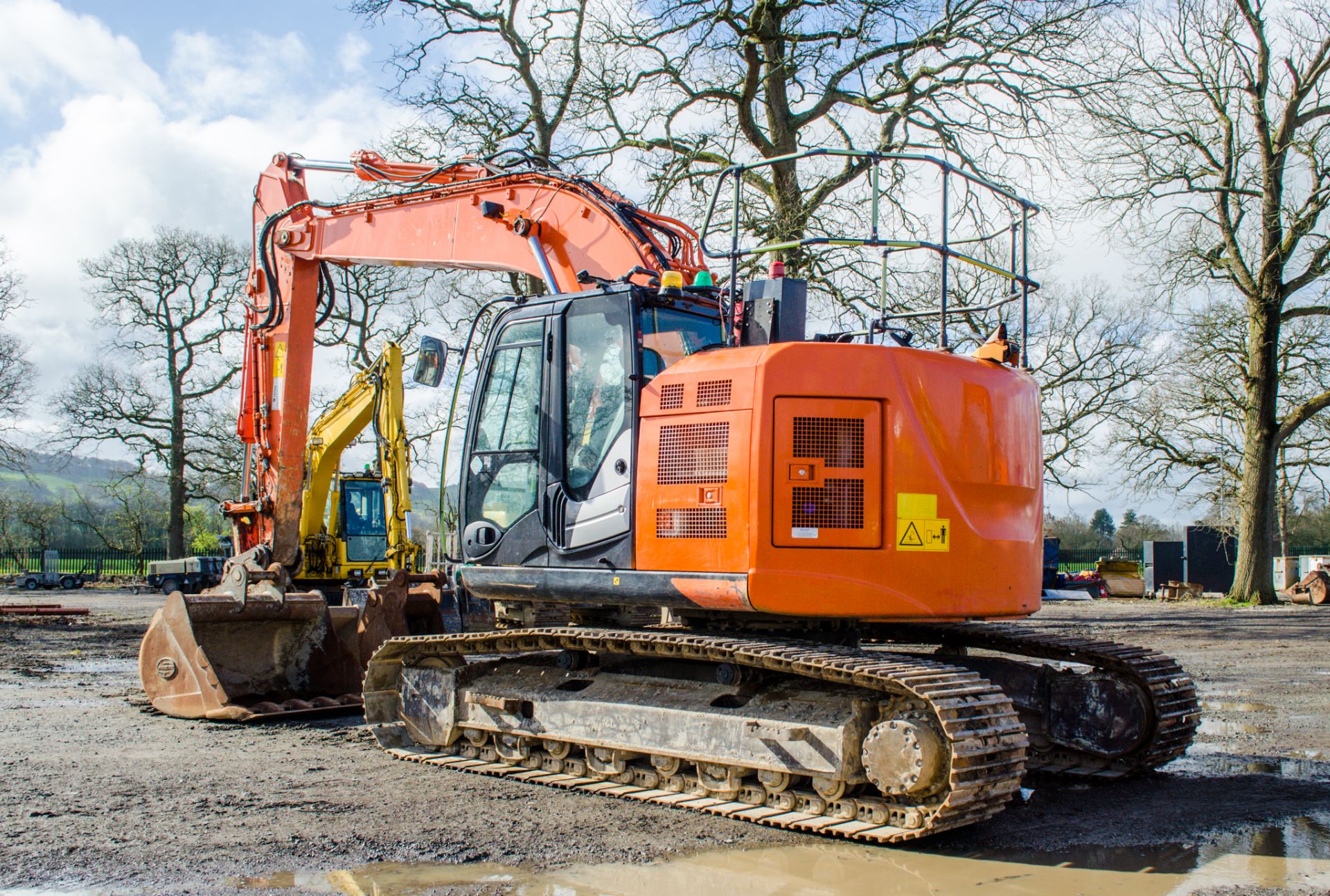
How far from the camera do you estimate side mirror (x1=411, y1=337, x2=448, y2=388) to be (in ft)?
22.4

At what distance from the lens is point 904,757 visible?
500 centimetres

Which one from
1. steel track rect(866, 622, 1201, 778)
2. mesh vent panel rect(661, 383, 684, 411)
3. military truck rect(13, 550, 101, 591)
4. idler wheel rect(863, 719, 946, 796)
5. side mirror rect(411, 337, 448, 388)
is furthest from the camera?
military truck rect(13, 550, 101, 591)

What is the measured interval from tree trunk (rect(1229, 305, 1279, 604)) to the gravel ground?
703 inches

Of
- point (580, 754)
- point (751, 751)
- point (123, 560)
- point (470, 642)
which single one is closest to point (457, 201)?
point (470, 642)

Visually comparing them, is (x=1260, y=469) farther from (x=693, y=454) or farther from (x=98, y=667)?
(x=693, y=454)

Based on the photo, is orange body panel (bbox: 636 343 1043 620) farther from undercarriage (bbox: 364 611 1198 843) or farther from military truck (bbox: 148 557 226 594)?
military truck (bbox: 148 557 226 594)

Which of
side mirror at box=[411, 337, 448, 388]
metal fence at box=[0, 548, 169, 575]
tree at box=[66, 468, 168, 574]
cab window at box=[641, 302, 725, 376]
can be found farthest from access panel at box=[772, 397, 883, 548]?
metal fence at box=[0, 548, 169, 575]

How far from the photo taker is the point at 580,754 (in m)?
6.59

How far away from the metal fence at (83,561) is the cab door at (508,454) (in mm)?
37982

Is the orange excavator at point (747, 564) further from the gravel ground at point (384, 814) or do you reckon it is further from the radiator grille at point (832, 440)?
the gravel ground at point (384, 814)

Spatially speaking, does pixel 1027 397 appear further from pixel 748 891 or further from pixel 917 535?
pixel 748 891

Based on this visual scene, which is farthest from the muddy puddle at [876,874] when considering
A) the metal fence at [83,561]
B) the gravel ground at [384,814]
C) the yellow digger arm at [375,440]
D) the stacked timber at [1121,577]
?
the metal fence at [83,561]

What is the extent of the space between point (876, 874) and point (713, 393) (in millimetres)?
2320

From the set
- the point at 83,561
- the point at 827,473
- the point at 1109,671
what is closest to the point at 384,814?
the point at 827,473
